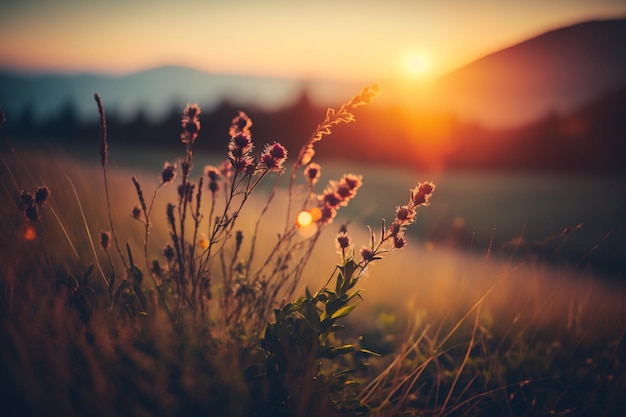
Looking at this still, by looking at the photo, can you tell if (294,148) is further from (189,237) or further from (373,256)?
(373,256)

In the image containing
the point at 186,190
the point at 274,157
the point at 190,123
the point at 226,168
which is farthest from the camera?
the point at 226,168

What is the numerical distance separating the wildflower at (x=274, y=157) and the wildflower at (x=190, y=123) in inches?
14.5

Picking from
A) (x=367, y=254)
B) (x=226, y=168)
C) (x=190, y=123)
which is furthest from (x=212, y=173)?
(x=367, y=254)

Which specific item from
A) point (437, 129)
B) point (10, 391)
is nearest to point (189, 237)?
point (10, 391)

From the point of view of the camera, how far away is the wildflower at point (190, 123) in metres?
2.22

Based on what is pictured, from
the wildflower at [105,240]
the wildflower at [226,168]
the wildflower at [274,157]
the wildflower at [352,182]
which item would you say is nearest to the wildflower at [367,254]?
the wildflower at [352,182]

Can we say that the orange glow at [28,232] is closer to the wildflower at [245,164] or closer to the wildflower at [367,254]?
the wildflower at [245,164]

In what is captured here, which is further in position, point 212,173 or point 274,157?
point 212,173

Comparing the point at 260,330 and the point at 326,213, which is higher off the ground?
the point at 326,213

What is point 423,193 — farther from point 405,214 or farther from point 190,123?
point 190,123

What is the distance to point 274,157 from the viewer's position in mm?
2092

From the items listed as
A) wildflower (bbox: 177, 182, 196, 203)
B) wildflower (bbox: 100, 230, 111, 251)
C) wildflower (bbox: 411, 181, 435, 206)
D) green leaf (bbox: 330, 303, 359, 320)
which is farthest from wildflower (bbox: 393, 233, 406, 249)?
wildflower (bbox: 100, 230, 111, 251)

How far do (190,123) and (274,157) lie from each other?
1.45 ft

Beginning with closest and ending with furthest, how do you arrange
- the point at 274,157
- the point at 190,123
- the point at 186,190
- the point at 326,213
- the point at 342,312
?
the point at 342,312 < the point at 274,157 < the point at 190,123 < the point at 186,190 < the point at 326,213
